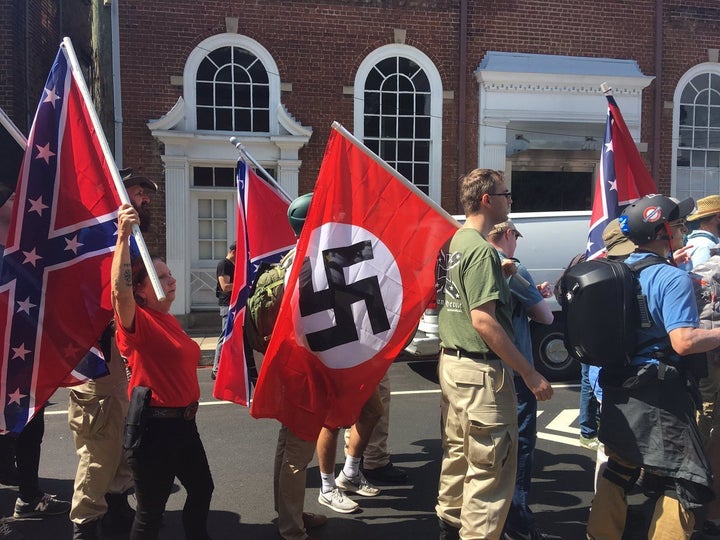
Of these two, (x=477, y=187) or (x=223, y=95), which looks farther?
(x=223, y=95)

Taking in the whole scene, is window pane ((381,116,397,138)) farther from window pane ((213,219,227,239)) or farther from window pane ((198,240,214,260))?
window pane ((198,240,214,260))

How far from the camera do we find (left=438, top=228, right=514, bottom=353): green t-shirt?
2.97 meters

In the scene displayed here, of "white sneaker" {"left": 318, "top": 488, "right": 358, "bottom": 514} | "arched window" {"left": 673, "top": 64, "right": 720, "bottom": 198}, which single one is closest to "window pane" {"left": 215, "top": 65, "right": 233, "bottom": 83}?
"arched window" {"left": 673, "top": 64, "right": 720, "bottom": 198}

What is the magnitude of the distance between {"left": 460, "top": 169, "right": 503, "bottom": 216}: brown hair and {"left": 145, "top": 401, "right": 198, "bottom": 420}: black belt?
1.68m

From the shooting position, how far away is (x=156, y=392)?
2.99 m

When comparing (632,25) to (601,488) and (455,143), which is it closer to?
(455,143)

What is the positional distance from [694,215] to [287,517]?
3682 mm

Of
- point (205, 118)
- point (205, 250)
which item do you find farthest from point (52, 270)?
point (205, 118)

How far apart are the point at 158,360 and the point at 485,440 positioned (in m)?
1.56

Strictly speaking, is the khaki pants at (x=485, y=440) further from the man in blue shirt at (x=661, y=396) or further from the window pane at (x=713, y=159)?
the window pane at (x=713, y=159)

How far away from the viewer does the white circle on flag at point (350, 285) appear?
3367mm

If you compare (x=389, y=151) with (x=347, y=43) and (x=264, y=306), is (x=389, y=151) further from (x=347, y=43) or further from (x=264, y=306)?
(x=264, y=306)

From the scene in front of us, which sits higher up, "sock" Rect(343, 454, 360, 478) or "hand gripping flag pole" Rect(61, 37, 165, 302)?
"hand gripping flag pole" Rect(61, 37, 165, 302)

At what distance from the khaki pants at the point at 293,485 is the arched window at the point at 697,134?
40.8 ft
